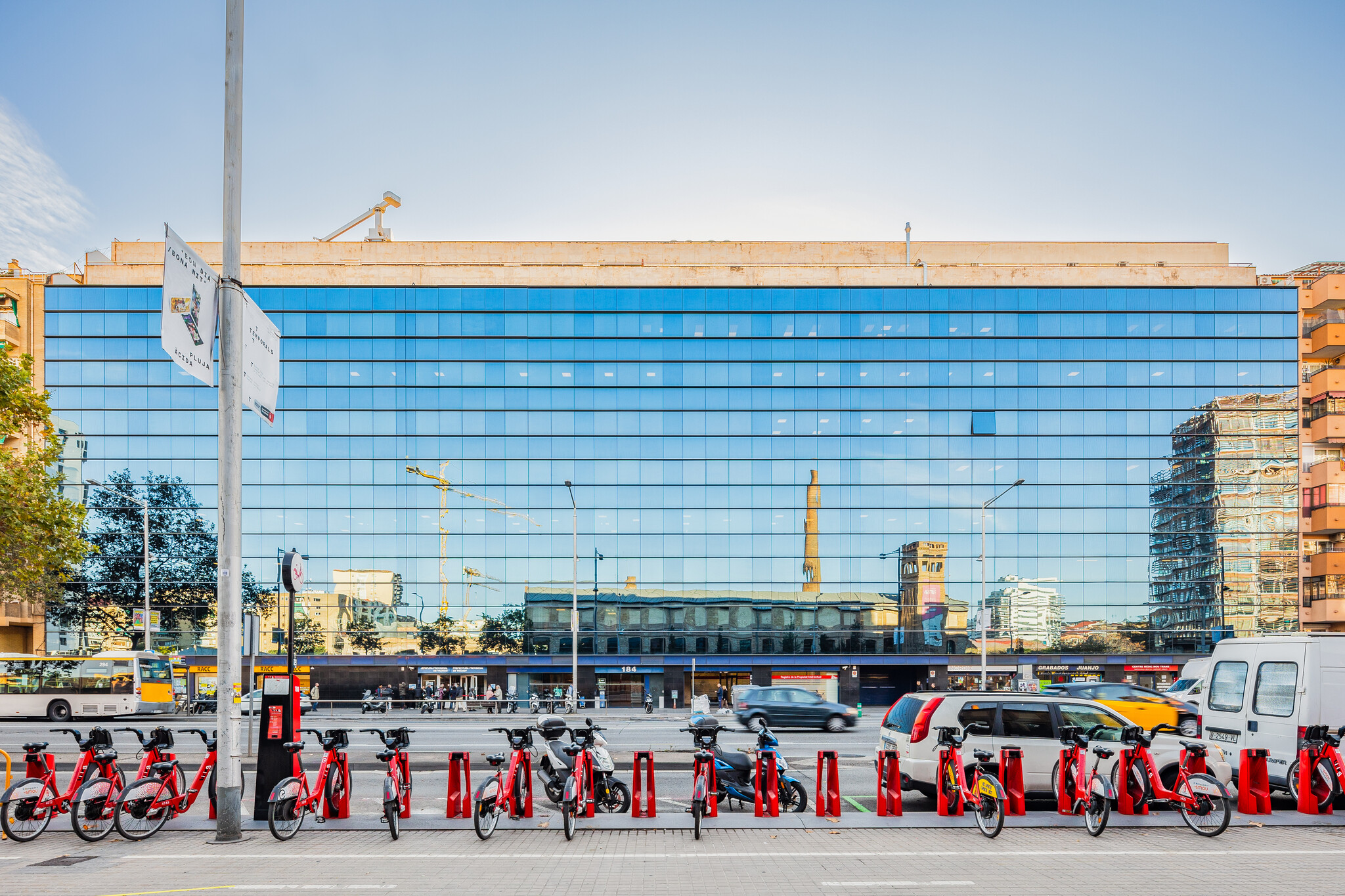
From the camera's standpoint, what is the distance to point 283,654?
177 feet

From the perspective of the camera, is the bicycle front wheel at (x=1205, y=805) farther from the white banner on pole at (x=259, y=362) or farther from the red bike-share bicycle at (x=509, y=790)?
the white banner on pole at (x=259, y=362)

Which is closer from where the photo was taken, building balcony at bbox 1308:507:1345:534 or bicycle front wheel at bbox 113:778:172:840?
bicycle front wheel at bbox 113:778:172:840

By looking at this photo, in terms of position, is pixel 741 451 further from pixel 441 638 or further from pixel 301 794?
pixel 301 794

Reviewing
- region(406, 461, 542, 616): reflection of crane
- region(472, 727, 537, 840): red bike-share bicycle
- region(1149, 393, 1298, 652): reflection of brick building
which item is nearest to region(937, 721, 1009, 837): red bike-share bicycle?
region(472, 727, 537, 840): red bike-share bicycle

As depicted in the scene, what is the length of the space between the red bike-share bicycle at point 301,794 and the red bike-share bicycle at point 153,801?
42.5 inches

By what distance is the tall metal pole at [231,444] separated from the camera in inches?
400

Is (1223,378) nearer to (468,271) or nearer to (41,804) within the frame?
(468,271)

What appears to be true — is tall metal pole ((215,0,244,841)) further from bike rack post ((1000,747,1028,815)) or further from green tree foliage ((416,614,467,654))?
green tree foliage ((416,614,467,654))

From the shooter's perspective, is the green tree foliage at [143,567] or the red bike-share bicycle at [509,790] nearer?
the red bike-share bicycle at [509,790]

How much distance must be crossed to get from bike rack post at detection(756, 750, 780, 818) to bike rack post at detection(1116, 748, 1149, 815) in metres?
4.31

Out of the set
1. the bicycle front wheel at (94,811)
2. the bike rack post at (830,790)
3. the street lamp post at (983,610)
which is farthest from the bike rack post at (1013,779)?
the street lamp post at (983,610)

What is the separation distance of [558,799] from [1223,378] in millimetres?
53620

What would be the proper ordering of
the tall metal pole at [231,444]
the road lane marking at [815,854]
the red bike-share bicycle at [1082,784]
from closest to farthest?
the road lane marking at [815,854]
the tall metal pole at [231,444]
the red bike-share bicycle at [1082,784]

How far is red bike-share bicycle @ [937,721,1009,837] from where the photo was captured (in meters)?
10.3
